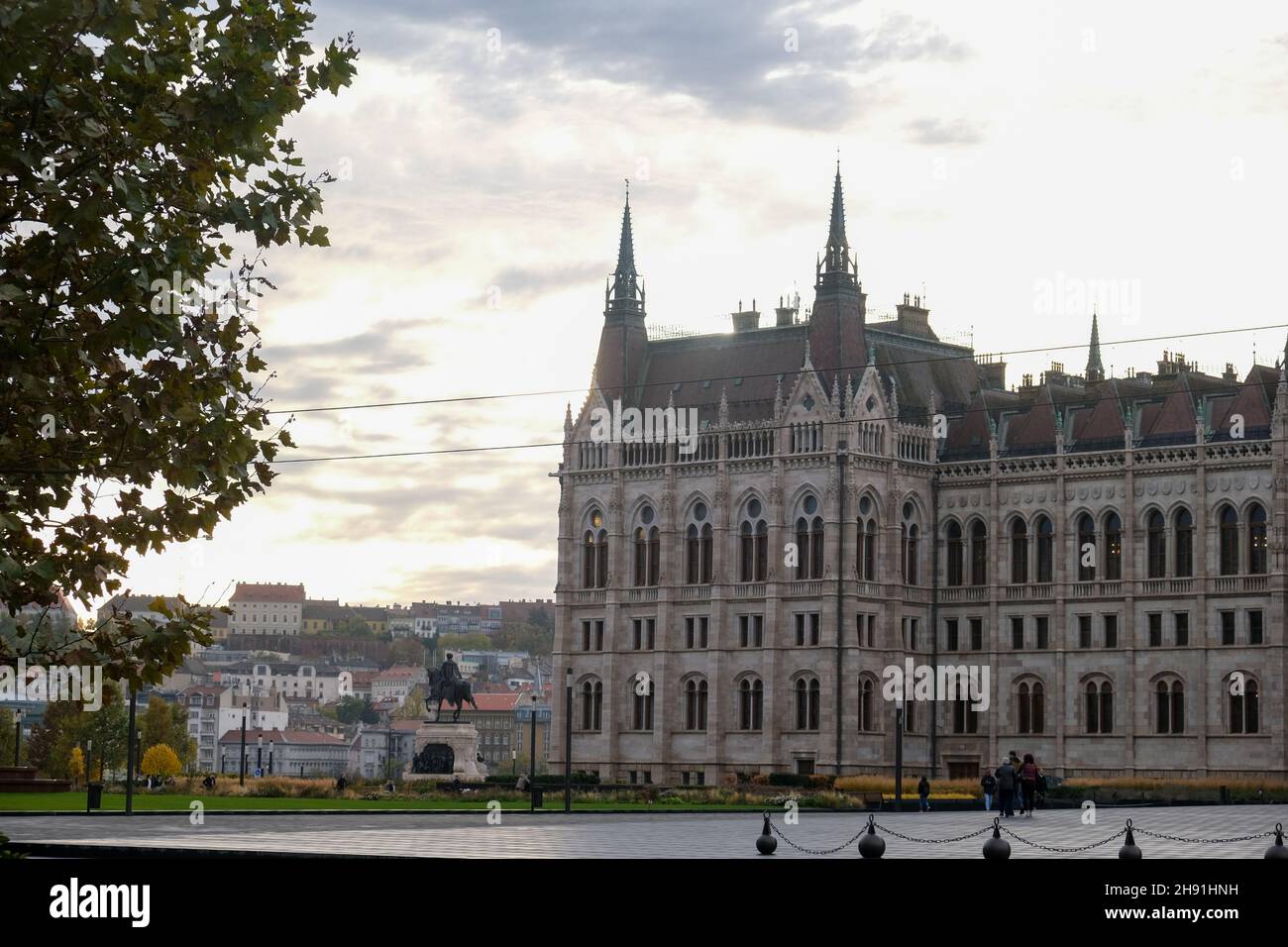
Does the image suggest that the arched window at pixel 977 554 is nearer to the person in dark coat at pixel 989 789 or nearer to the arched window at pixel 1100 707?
the arched window at pixel 1100 707

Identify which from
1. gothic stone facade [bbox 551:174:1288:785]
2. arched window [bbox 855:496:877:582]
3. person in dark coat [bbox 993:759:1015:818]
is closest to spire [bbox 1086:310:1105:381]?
gothic stone facade [bbox 551:174:1288:785]

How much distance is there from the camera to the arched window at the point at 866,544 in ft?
307

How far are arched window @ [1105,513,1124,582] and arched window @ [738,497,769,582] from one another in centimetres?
1402

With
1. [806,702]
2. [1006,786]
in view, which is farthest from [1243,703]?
[1006,786]

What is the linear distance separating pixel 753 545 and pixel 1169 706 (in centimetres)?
1862

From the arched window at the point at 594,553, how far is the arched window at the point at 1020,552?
60.4ft

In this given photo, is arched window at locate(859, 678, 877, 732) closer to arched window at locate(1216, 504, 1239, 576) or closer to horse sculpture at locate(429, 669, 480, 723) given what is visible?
arched window at locate(1216, 504, 1239, 576)

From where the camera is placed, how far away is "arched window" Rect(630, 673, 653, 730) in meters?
99.1

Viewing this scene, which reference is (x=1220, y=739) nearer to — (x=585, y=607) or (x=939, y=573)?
(x=939, y=573)

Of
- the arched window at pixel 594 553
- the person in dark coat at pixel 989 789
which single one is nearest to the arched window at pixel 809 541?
the arched window at pixel 594 553

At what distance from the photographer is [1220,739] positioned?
280 ft

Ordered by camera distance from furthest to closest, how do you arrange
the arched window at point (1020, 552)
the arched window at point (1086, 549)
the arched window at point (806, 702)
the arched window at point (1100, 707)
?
the arched window at point (1020, 552) < the arched window at point (806, 702) < the arched window at point (1086, 549) < the arched window at point (1100, 707)
